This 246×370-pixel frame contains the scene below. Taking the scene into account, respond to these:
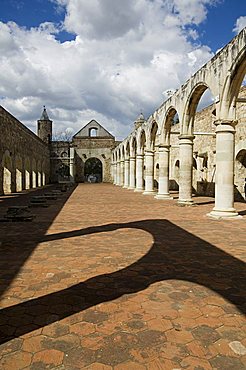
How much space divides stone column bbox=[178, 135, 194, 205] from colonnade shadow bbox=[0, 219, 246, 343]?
6.89 meters

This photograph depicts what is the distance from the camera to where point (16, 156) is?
23.5 meters

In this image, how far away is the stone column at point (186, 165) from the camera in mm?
12680

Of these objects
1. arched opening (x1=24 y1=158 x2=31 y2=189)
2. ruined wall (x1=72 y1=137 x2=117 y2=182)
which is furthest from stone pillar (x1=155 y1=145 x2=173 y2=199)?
ruined wall (x1=72 y1=137 x2=117 y2=182)

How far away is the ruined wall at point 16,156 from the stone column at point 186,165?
468 inches

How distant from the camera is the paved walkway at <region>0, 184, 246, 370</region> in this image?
223 cm

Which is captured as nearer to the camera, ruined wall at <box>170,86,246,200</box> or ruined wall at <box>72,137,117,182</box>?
ruined wall at <box>170,86,246,200</box>

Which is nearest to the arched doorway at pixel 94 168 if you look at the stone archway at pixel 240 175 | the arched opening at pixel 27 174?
the arched opening at pixel 27 174

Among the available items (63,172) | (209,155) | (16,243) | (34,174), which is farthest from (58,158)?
(16,243)

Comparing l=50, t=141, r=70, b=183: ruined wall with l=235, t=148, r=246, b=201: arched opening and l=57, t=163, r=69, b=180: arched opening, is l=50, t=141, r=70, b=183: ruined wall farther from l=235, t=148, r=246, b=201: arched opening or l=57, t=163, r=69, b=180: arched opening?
l=235, t=148, r=246, b=201: arched opening

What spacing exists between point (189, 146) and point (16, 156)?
15.2 m

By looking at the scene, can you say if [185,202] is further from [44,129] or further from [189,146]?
[44,129]

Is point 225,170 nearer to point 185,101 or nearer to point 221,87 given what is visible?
point 221,87

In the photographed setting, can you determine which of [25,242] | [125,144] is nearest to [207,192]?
[125,144]

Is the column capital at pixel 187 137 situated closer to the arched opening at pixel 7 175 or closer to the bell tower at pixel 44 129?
the arched opening at pixel 7 175
